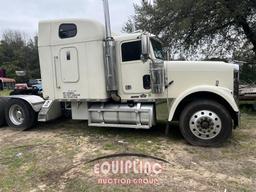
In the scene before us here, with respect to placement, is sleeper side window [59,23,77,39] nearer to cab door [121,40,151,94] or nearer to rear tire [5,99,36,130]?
cab door [121,40,151,94]

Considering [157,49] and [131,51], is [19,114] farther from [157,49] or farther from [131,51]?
[157,49]

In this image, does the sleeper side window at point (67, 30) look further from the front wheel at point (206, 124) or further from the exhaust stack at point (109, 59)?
the front wheel at point (206, 124)

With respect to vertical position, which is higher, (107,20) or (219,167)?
(107,20)

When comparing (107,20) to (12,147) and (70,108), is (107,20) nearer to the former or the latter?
(70,108)

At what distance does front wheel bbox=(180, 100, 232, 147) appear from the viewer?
18.4 ft

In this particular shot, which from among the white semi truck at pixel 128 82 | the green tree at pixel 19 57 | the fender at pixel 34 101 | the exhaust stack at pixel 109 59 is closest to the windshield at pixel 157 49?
the white semi truck at pixel 128 82

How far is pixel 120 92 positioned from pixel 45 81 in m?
2.02

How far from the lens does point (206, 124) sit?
224 inches

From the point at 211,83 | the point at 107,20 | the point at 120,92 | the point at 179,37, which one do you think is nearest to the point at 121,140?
the point at 120,92

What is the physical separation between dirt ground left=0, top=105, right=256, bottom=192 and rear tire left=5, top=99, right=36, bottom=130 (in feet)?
0.76

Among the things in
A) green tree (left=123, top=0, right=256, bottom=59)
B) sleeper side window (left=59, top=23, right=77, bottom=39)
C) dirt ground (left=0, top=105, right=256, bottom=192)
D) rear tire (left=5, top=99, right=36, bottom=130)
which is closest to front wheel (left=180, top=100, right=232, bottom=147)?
dirt ground (left=0, top=105, right=256, bottom=192)

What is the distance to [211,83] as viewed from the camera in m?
Result: 5.94

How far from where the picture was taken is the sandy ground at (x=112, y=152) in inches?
157

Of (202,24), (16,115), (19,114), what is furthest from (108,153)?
(202,24)
